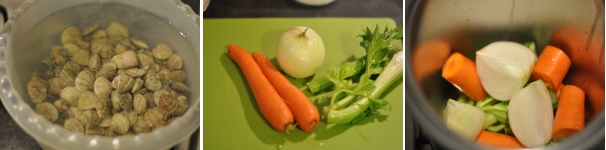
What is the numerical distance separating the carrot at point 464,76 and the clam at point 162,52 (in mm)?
533

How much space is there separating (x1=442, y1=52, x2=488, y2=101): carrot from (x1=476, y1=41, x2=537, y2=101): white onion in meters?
0.01

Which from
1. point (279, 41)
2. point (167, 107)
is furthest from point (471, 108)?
point (167, 107)

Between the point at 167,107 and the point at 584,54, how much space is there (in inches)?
32.6

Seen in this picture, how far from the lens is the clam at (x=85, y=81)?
0.82 meters

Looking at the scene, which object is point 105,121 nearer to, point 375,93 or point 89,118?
point 89,118

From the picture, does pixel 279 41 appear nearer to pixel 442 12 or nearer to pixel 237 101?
pixel 237 101

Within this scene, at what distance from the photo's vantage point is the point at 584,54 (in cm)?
100

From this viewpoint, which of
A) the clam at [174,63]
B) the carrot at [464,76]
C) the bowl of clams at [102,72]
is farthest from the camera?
the carrot at [464,76]

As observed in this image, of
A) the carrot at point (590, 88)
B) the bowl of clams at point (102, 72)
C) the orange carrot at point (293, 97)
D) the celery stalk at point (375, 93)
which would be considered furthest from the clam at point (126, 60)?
the carrot at point (590, 88)

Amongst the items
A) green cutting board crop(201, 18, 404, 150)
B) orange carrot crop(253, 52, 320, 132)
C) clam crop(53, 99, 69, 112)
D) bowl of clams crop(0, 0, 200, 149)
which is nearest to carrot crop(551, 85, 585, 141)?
green cutting board crop(201, 18, 404, 150)

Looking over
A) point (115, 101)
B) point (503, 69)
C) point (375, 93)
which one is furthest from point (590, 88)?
point (115, 101)

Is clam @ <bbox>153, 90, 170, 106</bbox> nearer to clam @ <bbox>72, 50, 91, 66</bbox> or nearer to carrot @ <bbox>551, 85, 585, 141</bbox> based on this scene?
clam @ <bbox>72, 50, 91, 66</bbox>

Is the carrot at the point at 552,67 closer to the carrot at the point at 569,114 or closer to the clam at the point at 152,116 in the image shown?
the carrot at the point at 569,114

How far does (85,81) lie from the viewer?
2.68 feet
